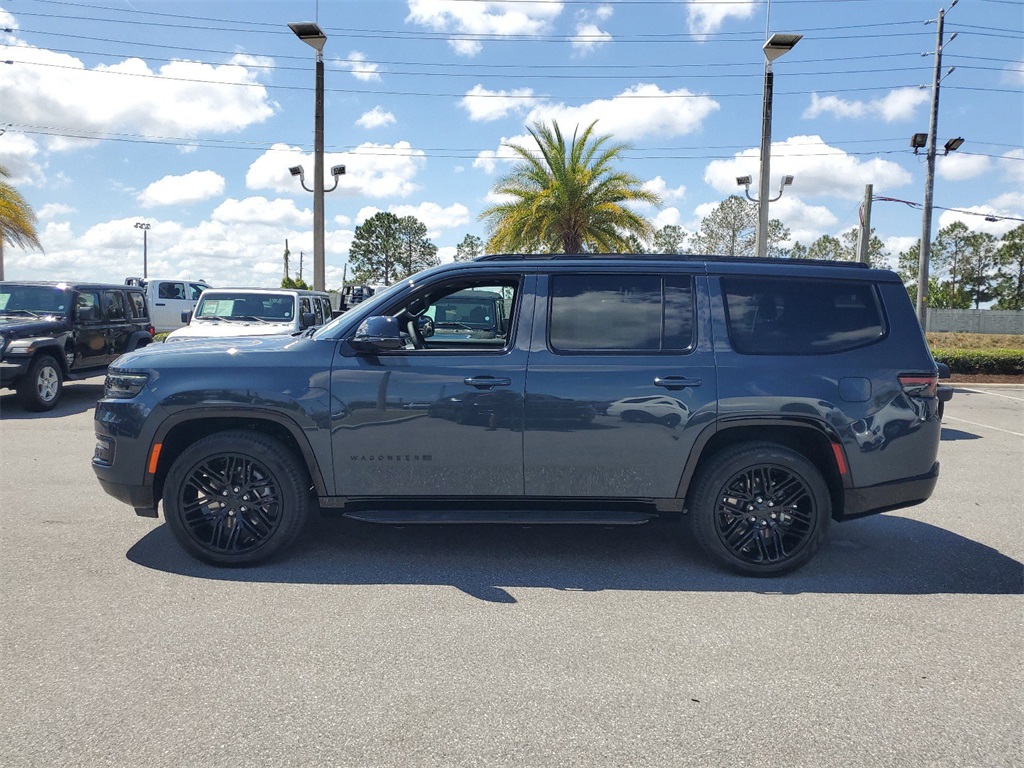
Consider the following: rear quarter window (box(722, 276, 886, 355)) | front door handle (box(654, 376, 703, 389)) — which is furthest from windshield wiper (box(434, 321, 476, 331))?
rear quarter window (box(722, 276, 886, 355))

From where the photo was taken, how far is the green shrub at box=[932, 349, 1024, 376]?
1886cm

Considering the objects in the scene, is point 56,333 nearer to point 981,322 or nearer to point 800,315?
point 800,315

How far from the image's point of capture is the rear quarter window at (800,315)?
4.65 metres

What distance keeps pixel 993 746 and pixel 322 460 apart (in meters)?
3.51

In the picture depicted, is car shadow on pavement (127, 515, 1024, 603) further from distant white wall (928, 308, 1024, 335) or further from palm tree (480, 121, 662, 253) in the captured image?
distant white wall (928, 308, 1024, 335)

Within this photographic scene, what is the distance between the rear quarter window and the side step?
126cm

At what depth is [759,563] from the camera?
4.62m

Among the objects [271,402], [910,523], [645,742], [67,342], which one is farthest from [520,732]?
[67,342]

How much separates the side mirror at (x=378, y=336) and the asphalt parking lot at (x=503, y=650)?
135 cm

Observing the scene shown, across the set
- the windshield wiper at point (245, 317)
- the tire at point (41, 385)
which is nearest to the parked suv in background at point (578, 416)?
the tire at point (41, 385)

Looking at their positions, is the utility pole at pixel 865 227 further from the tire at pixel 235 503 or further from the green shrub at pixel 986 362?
the tire at pixel 235 503

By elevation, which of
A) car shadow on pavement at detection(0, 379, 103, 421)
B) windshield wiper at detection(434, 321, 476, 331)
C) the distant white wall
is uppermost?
the distant white wall

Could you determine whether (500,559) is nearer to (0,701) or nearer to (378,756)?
(378,756)

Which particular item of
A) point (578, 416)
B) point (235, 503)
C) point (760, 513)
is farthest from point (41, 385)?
point (760, 513)
